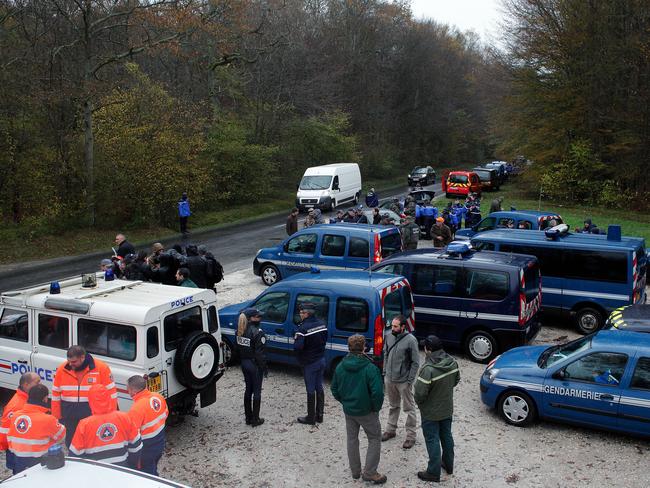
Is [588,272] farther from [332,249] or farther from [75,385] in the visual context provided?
[75,385]

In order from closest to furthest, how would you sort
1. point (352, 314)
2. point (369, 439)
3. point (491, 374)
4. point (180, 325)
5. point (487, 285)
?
1. point (369, 439)
2. point (180, 325)
3. point (491, 374)
4. point (352, 314)
5. point (487, 285)

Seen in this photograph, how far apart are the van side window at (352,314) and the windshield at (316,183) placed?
885 inches

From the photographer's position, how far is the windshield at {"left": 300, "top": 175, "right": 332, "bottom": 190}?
3140 cm

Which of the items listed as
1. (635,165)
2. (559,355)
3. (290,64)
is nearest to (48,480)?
(559,355)

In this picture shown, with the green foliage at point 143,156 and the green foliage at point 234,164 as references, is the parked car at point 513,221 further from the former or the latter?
the green foliage at point 234,164

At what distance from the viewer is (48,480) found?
3.76 m

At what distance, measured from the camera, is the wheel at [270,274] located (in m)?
15.8

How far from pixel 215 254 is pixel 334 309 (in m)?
12.2

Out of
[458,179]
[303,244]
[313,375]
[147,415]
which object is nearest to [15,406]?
[147,415]

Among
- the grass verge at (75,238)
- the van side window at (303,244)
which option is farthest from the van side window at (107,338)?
the grass verge at (75,238)

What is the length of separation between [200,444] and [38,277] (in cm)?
1246

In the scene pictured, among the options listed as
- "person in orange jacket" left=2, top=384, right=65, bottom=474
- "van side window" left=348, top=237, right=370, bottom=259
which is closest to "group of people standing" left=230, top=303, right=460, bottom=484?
"person in orange jacket" left=2, top=384, right=65, bottom=474

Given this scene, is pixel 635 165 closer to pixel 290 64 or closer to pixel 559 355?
pixel 290 64

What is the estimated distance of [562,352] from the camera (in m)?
8.24
